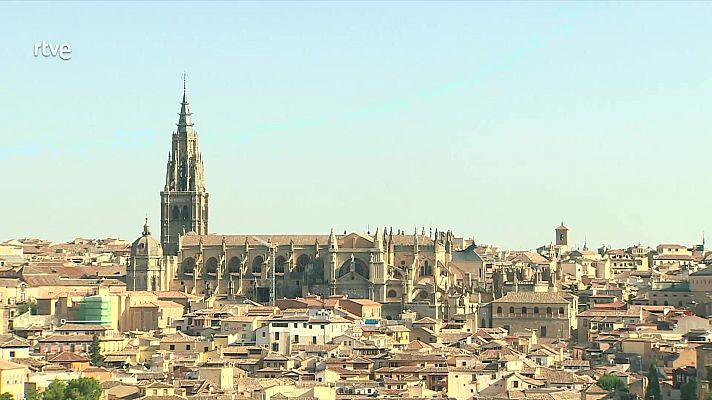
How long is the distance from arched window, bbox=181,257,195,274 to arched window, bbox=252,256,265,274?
12.8ft

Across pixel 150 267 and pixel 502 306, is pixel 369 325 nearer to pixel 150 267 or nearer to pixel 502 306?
pixel 502 306

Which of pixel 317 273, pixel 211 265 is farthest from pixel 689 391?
pixel 211 265

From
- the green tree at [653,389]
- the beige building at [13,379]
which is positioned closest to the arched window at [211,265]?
the beige building at [13,379]

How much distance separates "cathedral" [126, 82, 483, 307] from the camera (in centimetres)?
11425

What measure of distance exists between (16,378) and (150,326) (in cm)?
3583

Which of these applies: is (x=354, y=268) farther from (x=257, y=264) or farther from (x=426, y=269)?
(x=257, y=264)

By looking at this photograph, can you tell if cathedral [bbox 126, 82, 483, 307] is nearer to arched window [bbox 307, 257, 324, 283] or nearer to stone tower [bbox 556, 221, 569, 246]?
arched window [bbox 307, 257, 324, 283]

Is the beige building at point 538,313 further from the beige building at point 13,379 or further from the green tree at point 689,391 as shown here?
the beige building at point 13,379

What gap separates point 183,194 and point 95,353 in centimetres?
4660

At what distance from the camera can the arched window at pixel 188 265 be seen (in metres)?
121

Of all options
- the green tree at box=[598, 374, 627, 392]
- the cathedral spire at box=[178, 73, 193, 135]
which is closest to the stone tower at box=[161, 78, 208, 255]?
the cathedral spire at box=[178, 73, 193, 135]

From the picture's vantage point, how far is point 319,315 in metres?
93.5

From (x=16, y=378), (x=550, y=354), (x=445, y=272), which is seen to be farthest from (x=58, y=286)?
(x=16, y=378)

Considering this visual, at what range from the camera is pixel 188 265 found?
12125 cm
